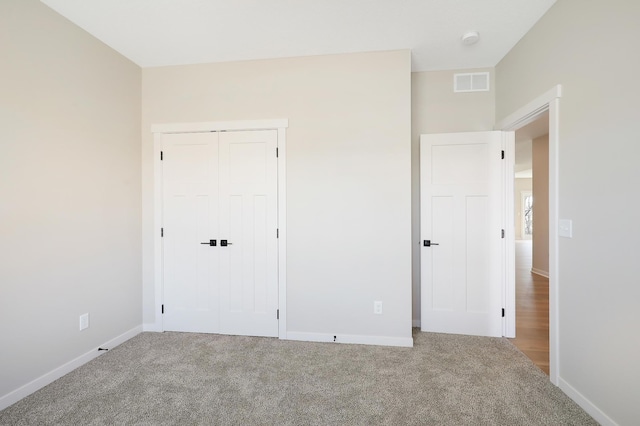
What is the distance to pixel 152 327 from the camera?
2.91 m

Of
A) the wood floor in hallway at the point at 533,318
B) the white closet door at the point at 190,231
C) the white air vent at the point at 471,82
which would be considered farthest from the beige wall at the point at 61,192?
the wood floor in hallway at the point at 533,318

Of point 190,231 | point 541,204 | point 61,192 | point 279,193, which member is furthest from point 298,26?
point 541,204

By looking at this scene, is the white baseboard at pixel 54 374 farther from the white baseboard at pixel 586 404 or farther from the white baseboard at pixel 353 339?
the white baseboard at pixel 586 404

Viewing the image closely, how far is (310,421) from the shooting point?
164 cm

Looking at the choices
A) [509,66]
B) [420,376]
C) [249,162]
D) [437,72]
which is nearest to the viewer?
[420,376]

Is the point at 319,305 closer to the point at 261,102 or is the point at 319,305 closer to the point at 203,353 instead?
the point at 203,353

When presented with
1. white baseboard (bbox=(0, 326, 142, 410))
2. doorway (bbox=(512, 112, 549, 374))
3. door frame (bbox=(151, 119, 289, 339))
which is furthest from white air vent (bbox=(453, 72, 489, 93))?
white baseboard (bbox=(0, 326, 142, 410))

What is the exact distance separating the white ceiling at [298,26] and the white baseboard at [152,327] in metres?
2.77

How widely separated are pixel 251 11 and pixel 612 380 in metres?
3.41

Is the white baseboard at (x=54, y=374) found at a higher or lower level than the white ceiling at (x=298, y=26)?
lower

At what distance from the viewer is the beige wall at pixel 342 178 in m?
2.62

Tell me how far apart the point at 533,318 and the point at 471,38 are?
124 inches

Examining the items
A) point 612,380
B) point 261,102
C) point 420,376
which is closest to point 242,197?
point 261,102

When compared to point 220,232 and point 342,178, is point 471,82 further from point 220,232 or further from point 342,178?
point 220,232
